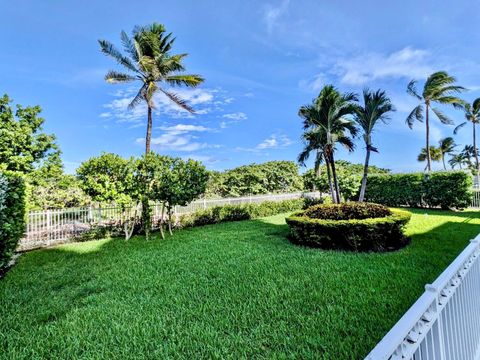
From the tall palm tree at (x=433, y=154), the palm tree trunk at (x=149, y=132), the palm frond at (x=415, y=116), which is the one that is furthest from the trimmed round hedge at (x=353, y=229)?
the tall palm tree at (x=433, y=154)

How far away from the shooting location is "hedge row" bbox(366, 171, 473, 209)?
13195 millimetres

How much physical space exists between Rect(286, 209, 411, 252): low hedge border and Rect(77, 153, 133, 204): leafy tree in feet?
18.7

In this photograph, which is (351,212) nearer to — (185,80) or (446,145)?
(185,80)

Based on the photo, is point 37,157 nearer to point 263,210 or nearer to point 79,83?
point 79,83

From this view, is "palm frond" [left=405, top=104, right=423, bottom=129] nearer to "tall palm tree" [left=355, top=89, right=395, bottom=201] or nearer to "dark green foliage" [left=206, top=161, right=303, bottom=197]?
"dark green foliage" [left=206, top=161, right=303, bottom=197]

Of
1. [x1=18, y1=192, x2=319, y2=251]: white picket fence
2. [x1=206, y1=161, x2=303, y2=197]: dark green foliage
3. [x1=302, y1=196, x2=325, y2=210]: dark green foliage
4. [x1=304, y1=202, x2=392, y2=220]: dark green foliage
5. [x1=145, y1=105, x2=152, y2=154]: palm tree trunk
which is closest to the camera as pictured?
[x1=304, y1=202, x2=392, y2=220]: dark green foliage

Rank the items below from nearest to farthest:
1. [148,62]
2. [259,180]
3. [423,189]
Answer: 1. [148,62]
2. [423,189]
3. [259,180]

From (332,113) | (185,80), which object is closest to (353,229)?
(332,113)

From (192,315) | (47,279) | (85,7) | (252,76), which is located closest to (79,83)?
(85,7)

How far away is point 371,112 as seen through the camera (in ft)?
30.0

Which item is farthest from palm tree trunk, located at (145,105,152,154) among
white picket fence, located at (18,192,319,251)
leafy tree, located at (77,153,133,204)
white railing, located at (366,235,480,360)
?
white railing, located at (366,235,480,360)

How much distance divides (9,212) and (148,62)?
8.46m

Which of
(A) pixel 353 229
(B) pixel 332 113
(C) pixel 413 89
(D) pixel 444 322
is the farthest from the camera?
(C) pixel 413 89

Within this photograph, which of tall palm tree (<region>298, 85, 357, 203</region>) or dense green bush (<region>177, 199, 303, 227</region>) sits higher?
tall palm tree (<region>298, 85, 357, 203</region>)
